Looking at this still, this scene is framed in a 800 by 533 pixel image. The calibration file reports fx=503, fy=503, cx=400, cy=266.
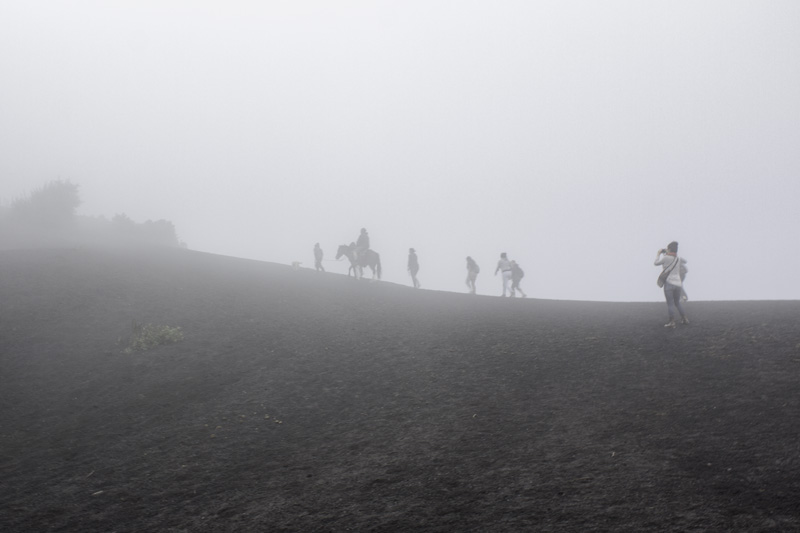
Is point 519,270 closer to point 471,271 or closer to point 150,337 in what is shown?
point 471,271

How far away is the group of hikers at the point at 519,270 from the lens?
12.8m

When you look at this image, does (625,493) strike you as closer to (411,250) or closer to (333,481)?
(333,481)

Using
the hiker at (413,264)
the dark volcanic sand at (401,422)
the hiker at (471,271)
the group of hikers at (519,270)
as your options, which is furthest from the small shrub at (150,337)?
the hiker at (471,271)

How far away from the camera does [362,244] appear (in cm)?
2936

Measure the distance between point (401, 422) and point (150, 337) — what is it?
9.30 m

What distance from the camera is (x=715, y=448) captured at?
666 centimetres

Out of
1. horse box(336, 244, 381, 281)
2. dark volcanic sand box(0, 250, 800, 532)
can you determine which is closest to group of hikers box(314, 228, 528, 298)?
horse box(336, 244, 381, 281)

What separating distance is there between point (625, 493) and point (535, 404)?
341 centimetres

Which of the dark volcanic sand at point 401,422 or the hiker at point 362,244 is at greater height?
the hiker at point 362,244

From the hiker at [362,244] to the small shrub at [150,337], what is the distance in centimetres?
1424

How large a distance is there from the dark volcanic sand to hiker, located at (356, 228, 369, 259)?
1157cm

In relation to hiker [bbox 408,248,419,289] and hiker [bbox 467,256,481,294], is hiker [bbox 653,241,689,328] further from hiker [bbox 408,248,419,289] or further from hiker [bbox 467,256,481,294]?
hiker [bbox 408,248,419,289]

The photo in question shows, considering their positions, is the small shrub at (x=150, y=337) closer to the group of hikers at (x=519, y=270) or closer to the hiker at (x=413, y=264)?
the group of hikers at (x=519, y=270)

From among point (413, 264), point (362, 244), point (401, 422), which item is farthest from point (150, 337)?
point (413, 264)
